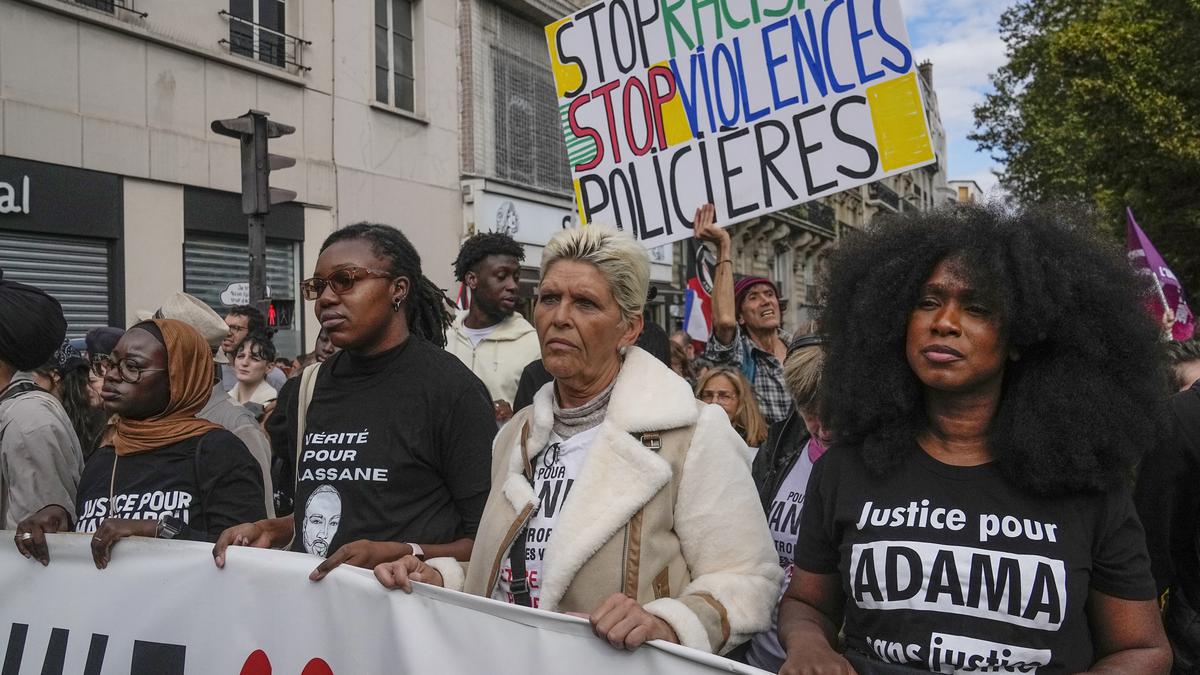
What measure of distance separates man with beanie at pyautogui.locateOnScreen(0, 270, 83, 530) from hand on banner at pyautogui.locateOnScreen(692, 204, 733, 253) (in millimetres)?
2537

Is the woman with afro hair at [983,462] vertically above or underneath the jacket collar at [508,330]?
underneath

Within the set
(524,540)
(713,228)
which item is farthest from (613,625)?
(713,228)

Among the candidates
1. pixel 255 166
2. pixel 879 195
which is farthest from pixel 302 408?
pixel 879 195

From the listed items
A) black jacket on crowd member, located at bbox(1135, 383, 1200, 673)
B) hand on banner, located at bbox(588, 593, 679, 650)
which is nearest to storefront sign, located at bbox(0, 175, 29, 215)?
hand on banner, located at bbox(588, 593, 679, 650)

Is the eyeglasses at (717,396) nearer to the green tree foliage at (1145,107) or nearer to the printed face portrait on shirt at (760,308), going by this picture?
the printed face portrait on shirt at (760,308)

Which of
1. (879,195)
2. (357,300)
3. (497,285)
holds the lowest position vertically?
(357,300)

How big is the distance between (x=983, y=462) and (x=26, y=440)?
2.75 meters

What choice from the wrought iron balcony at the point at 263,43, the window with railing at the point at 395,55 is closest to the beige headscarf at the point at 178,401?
the wrought iron balcony at the point at 263,43

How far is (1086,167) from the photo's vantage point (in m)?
18.6

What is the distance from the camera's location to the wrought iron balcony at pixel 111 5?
32.9 ft

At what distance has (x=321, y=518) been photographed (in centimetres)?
273

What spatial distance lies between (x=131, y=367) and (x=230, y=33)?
970 centimetres

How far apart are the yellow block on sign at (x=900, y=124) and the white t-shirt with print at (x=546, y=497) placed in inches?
98.8

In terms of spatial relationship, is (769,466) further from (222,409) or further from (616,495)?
(222,409)
